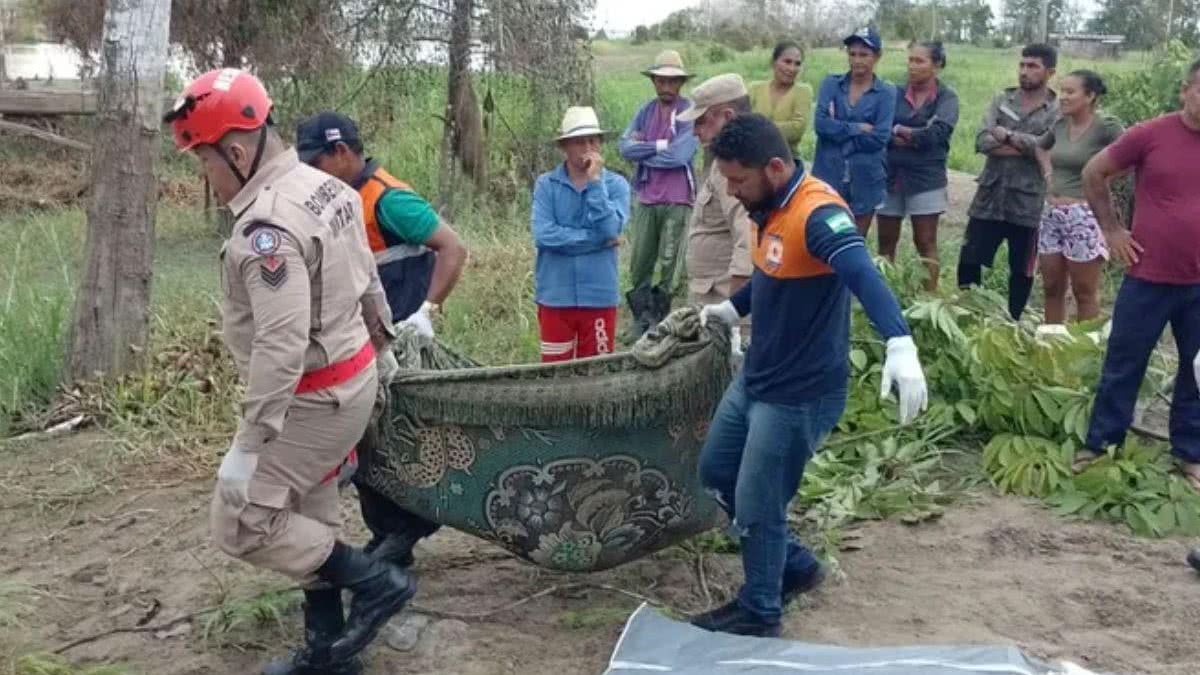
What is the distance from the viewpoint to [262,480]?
364 centimetres

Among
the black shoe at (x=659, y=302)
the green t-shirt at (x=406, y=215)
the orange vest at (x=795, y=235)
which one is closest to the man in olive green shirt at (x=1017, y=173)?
the black shoe at (x=659, y=302)

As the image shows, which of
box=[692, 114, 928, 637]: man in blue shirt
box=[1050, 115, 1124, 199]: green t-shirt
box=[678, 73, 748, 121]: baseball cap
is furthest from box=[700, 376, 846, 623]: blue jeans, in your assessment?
box=[1050, 115, 1124, 199]: green t-shirt

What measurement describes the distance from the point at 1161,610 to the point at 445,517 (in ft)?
7.49

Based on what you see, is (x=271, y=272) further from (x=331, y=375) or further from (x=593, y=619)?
(x=593, y=619)

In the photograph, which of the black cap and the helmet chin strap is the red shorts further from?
the helmet chin strap

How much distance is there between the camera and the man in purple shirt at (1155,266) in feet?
16.8

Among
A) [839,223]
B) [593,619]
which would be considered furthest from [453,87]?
[839,223]

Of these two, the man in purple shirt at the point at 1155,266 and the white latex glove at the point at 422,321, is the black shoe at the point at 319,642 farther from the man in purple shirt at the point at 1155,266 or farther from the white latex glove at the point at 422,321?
the man in purple shirt at the point at 1155,266

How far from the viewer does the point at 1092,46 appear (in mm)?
29984

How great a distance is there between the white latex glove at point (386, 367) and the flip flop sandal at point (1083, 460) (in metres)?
2.78

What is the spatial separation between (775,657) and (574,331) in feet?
9.00

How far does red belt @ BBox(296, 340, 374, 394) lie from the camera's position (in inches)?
143

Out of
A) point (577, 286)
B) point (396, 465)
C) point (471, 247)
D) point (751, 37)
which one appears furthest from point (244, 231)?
point (751, 37)

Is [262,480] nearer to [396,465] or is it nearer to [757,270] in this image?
[396,465]
